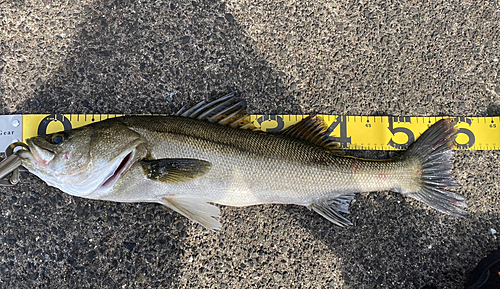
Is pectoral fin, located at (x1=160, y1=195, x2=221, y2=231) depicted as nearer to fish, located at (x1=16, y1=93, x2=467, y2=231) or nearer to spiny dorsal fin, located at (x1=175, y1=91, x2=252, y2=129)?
fish, located at (x1=16, y1=93, x2=467, y2=231)

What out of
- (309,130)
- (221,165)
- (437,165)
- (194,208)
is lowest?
(194,208)

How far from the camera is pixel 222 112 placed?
254cm

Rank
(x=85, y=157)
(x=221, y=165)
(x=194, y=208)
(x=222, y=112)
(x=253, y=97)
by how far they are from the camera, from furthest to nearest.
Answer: (x=253, y=97), (x=222, y=112), (x=194, y=208), (x=221, y=165), (x=85, y=157)

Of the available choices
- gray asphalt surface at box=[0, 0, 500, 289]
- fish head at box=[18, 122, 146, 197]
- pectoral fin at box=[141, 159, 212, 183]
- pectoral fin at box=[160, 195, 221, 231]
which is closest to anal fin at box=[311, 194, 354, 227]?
gray asphalt surface at box=[0, 0, 500, 289]

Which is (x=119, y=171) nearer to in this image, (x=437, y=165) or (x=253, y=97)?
(x=253, y=97)

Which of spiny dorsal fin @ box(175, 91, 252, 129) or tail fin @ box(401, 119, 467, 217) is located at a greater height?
spiny dorsal fin @ box(175, 91, 252, 129)

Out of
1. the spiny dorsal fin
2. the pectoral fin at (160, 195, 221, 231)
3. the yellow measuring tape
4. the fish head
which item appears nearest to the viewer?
the fish head

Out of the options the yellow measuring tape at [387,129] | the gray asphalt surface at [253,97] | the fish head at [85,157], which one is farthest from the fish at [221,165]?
the gray asphalt surface at [253,97]

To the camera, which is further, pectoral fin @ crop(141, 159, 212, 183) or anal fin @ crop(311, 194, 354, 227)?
anal fin @ crop(311, 194, 354, 227)

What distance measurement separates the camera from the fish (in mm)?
2186

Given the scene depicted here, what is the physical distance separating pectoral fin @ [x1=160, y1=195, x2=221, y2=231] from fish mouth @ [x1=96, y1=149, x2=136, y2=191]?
1.19 ft

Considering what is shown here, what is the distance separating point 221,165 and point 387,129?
162 cm

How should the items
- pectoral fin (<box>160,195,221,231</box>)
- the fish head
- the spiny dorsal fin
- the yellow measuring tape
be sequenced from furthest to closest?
the yellow measuring tape < the spiny dorsal fin < pectoral fin (<box>160,195,221,231</box>) < the fish head

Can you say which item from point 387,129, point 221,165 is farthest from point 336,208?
point 221,165
